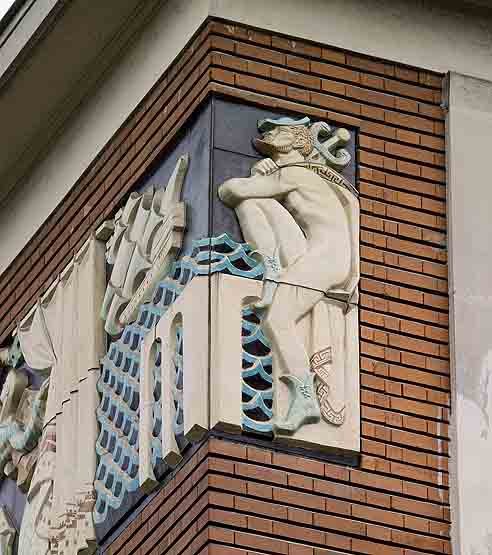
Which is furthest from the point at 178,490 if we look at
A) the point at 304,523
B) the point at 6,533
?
the point at 6,533

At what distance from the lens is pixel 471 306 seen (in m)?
16.3

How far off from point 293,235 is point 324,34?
148 cm

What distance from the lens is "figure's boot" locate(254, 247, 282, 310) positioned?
1577 cm

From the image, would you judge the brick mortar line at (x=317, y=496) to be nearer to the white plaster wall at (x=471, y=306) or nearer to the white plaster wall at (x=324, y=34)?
the white plaster wall at (x=471, y=306)

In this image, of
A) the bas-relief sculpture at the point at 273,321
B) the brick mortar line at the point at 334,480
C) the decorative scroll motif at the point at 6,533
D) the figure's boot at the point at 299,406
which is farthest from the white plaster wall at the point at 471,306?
the decorative scroll motif at the point at 6,533

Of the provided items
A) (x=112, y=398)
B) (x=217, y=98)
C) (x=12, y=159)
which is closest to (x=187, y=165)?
(x=217, y=98)

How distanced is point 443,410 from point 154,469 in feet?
5.60

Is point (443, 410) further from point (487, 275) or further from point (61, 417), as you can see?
point (61, 417)

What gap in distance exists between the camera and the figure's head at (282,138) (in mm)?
16375

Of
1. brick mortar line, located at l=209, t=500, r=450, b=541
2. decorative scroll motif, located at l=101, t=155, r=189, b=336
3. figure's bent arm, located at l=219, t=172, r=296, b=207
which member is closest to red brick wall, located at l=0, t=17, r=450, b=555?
brick mortar line, located at l=209, t=500, r=450, b=541

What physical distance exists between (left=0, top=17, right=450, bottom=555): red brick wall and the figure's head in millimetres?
158

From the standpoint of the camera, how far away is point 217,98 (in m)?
16.4

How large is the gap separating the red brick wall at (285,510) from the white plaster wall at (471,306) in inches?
8.0

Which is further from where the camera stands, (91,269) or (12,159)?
(12,159)
